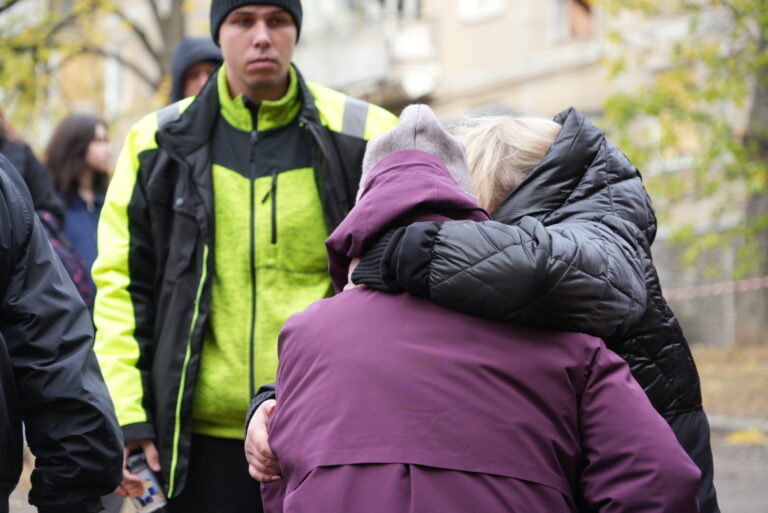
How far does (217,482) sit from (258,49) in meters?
1.34

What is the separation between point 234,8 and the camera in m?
3.99

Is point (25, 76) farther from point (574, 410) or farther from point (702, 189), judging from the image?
point (574, 410)

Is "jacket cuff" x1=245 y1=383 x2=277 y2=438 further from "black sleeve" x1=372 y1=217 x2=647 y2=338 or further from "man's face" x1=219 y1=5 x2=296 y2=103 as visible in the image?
Result: "man's face" x1=219 y1=5 x2=296 y2=103

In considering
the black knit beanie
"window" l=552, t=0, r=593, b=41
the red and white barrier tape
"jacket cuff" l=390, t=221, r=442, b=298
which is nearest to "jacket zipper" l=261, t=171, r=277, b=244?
the black knit beanie

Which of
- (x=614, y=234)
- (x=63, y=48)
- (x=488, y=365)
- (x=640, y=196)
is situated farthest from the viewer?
(x=63, y=48)

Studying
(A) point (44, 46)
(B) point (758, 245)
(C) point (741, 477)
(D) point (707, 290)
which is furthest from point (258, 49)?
(D) point (707, 290)

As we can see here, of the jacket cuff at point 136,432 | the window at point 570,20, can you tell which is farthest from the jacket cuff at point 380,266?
the window at point 570,20

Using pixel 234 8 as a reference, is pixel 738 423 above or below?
below

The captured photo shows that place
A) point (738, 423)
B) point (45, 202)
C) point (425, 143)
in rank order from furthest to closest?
point (738, 423) < point (45, 202) < point (425, 143)

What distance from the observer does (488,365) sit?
226 centimetres

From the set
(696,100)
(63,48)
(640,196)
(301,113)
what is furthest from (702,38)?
(640,196)

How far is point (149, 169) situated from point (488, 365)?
1893mm

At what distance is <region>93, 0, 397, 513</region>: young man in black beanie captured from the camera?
146 inches

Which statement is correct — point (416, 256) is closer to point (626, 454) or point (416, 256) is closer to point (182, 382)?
point (626, 454)
